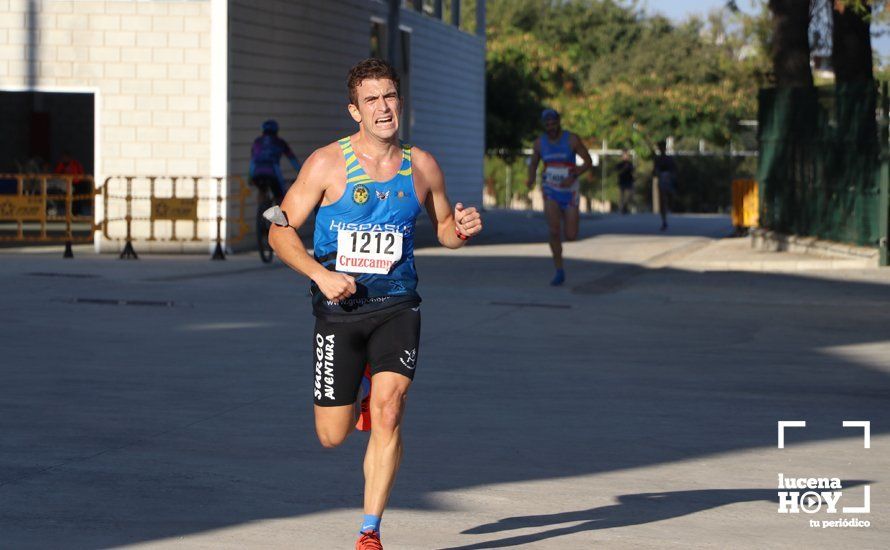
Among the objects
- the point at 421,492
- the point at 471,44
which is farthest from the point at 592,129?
the point at 421,492

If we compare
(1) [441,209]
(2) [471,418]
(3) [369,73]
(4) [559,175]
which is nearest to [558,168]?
(4) [559,175]

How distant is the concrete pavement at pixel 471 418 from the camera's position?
23.3ft

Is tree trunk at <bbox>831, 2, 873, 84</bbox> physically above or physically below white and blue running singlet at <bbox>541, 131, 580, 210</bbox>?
above

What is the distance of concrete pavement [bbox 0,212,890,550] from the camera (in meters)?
7.11

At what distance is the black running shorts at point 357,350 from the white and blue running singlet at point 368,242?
0.05 meters

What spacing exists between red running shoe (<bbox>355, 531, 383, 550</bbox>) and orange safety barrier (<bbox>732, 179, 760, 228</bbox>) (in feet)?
90.2

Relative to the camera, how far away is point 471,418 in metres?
9.99

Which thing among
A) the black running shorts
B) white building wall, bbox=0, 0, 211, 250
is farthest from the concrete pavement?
white building wall, bbox=0, 0, 211, 250

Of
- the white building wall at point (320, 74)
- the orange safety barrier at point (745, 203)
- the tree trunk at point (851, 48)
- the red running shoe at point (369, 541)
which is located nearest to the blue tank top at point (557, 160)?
the white building wall at point (320, 74)

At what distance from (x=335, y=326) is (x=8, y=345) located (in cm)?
724

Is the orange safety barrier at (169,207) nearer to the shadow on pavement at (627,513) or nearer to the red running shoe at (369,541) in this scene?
the shadow on pavement at (627,513)

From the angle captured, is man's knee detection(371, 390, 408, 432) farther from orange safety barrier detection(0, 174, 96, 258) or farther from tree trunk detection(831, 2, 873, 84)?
tree trunk detection(831, 2, 873, 84)

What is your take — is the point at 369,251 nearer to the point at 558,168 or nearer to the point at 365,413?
the point at 365,413

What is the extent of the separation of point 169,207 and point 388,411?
61.2ft
